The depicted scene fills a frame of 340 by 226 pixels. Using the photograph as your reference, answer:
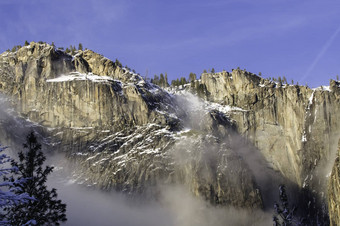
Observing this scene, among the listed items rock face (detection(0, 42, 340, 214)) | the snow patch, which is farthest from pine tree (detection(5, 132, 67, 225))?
the snow patch

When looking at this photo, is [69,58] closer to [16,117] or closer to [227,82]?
[16,117]

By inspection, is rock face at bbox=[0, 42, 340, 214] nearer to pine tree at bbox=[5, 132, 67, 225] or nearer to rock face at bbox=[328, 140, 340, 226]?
rock face at bbox=[328, 140, 340, 226]

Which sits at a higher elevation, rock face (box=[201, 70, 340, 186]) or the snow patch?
the snow patch

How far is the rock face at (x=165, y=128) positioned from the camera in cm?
15000

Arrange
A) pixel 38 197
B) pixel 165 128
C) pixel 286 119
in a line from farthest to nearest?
pixel 286 119 < pixel 165 128 < pixel 38 197

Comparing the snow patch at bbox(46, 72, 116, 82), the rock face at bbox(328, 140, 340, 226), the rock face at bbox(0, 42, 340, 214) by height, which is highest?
the snow patch at bbox(46, 72, 116, 82)

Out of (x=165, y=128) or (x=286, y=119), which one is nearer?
(x=165, y=128)

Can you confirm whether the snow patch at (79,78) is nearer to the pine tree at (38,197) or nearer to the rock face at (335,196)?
the rock face at (335,196)

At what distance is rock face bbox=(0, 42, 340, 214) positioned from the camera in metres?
150

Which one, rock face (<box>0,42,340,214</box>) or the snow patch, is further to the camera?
the snow patch

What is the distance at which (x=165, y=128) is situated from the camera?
525 ft

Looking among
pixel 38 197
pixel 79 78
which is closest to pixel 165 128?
pixel 79 78

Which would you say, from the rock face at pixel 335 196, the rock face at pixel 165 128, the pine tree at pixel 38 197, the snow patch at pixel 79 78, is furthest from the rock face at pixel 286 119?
the pine tree at pixel 38 197

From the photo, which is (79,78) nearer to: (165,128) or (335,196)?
(165,128)
